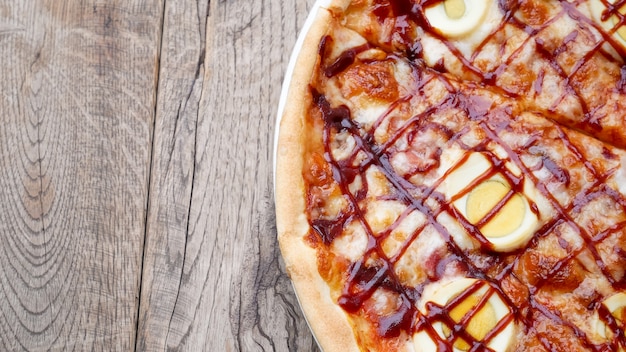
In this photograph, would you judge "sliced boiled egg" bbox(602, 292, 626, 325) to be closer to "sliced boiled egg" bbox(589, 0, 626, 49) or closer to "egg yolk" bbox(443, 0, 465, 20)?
"sliced boiled egg" bbox(589, 0, 626, 49)

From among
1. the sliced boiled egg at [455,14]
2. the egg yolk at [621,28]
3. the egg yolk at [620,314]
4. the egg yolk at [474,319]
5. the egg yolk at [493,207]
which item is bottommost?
the egg yolk at [620,314]

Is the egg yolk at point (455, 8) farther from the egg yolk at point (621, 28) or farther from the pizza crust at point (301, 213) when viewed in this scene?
the egg yolk at point (621, 28)

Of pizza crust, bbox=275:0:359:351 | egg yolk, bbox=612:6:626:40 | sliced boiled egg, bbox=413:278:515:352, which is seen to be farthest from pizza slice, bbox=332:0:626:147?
sliced boiled egg, bbox=413:278:515:352

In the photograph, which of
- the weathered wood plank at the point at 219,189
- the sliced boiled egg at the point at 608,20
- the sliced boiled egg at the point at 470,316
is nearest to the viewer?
the sliced boiled egg at the point at 470,316

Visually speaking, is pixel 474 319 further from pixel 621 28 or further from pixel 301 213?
pixel 621 28

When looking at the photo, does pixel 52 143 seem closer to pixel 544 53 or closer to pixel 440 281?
pixel 440 281

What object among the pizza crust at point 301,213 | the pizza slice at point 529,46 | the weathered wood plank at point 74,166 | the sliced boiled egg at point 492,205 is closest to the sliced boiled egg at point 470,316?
the sliced boiled egg at point 492,205

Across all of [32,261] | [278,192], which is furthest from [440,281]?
[32,261]
